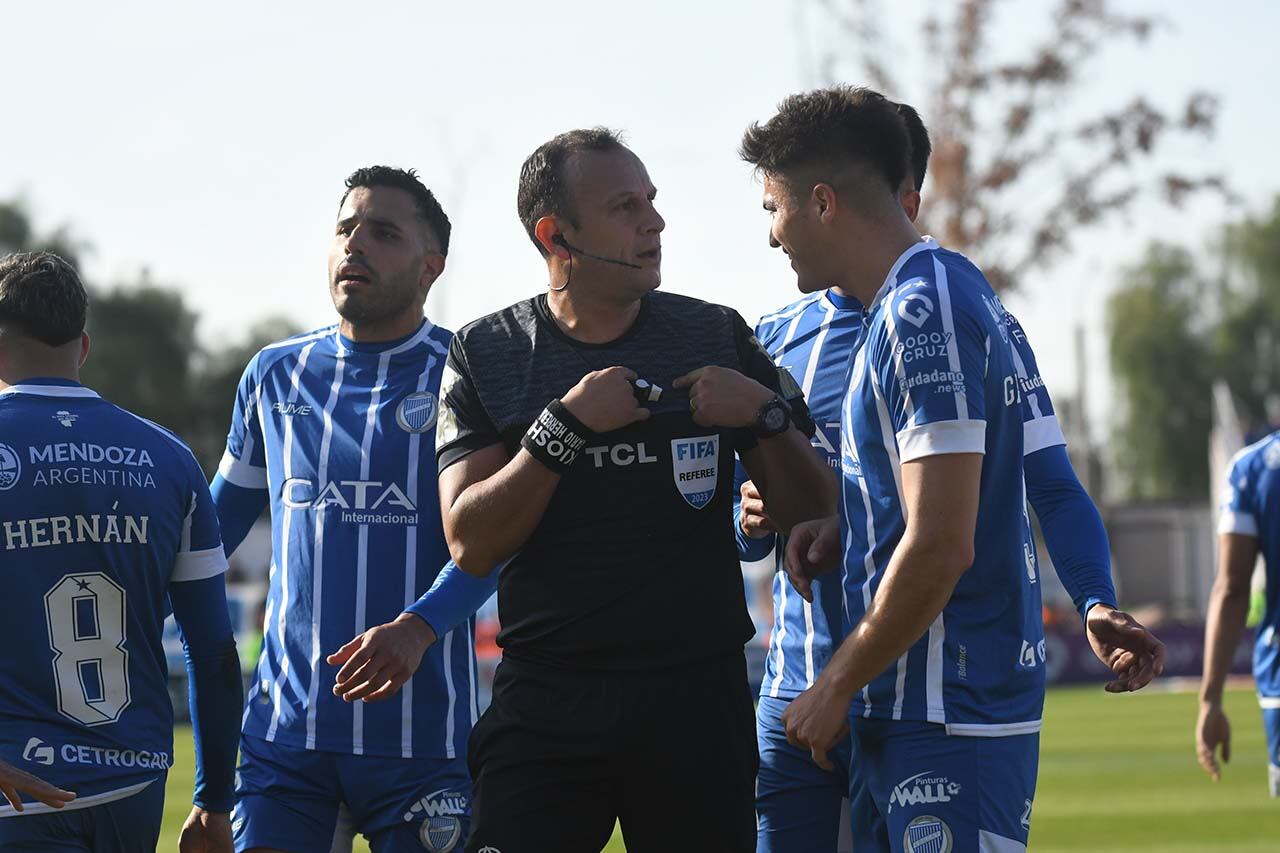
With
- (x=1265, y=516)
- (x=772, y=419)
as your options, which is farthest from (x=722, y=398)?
(x=1265, y=516)

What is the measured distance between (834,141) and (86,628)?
2.22 meters

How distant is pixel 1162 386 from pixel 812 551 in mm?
61342

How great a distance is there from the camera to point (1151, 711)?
25.0 metres

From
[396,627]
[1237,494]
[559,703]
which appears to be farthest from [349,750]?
[1237,494]

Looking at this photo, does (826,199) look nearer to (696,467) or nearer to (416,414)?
(696,467)

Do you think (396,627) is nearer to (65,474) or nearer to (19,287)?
(65,474)

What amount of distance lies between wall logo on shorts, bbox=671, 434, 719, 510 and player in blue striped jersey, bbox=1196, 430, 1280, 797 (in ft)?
14.1

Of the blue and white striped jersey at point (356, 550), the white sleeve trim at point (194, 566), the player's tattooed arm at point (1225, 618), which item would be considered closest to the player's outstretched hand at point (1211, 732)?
the player's tattooed arm at point (1225, 618)

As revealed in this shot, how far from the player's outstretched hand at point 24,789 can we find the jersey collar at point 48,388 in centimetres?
94

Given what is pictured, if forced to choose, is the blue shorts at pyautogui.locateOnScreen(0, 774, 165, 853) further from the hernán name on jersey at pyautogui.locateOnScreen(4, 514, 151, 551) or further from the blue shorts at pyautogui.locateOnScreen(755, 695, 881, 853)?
the blue shorts at pyautogui.locateOnScreen(755, 695, 881, 853)

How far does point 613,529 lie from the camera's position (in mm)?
4574

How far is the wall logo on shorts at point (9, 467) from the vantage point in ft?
15.4

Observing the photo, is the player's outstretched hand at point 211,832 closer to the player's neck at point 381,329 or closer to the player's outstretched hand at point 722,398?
the player's neck at point 381,329

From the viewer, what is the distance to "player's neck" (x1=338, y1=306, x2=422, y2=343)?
20.1 feet
